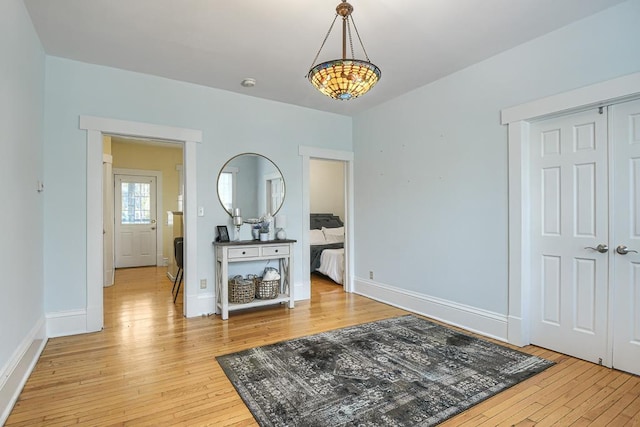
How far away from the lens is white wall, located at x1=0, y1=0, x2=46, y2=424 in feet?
6.76

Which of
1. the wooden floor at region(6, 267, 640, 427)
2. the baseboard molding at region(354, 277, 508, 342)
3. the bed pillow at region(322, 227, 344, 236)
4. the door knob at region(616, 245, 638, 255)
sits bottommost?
the wooden floor at region(6, 267, 640, 427)

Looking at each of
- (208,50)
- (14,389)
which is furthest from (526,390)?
(208,50)

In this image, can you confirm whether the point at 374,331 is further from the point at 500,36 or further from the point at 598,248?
the point at 500,36

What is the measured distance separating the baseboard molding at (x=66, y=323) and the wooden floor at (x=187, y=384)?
3.9 inches

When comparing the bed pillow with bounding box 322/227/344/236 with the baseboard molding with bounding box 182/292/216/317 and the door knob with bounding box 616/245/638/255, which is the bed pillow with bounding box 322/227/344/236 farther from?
the door knob with bounding box 616/245/638/255

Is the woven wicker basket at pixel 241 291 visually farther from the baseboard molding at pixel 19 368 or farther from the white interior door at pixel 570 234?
the white interior door at pixel 570 234

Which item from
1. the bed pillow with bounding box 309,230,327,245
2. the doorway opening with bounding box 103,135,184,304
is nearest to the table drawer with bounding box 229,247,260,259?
the bed pillow with bounding box 309,230,327,245

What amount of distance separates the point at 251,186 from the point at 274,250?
0.87 m

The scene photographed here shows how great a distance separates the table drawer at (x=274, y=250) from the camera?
13.3ft

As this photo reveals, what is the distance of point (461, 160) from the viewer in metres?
3.53

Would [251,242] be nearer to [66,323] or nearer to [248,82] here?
[248,82]

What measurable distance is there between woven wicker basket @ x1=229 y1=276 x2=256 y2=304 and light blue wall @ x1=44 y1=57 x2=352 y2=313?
30 centimetres

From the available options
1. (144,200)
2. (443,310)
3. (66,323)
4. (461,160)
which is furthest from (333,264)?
(144,200)

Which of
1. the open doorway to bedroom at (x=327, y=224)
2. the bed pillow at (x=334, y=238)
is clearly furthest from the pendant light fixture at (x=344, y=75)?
the bed pillow at (x=334, y=238)
